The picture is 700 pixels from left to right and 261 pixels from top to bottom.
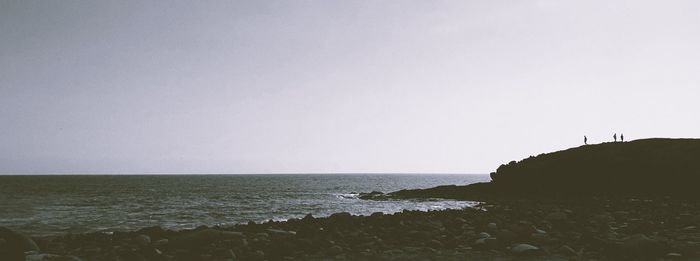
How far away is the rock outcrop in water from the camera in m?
37.0

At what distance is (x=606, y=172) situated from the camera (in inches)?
1620

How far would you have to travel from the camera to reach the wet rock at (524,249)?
1012 cm

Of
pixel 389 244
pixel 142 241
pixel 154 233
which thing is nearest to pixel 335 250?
pixel 389 244

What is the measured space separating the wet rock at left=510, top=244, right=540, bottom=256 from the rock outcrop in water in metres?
30.8

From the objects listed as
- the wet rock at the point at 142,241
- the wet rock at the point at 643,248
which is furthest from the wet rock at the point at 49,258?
the wet rock at the point at 643,248

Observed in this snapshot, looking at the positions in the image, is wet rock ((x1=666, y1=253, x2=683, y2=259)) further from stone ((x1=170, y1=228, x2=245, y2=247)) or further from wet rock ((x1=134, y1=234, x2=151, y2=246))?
wet rock ((x1=134, y1=234, x2=151, y2=246))

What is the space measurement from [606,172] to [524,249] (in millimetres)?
36517

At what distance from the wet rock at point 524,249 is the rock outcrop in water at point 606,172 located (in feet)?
101

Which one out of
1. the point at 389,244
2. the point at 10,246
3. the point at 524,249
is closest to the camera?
the point at 10,246

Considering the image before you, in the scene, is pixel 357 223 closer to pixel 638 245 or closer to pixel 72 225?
pixel 638 245

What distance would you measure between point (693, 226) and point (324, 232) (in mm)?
11673

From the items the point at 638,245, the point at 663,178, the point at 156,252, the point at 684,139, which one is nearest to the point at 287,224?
the point at 156,252

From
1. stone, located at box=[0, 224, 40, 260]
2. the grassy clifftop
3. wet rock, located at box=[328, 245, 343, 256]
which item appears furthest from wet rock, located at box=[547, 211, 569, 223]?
the grassy clifftop

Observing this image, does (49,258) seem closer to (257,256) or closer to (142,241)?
(142,241)
